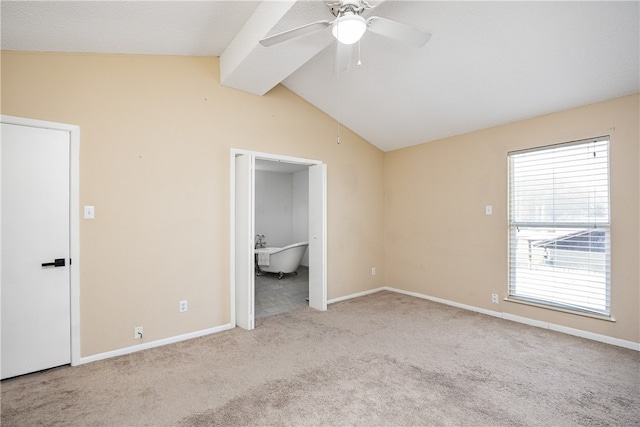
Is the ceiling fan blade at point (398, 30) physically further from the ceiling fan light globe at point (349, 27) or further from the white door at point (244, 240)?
the white door at point (244, 240)

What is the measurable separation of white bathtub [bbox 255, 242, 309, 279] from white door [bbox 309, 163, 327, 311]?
190 centimetres

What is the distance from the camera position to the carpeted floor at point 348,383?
1.98m

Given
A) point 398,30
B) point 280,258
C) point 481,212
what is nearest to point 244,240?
point 398,30

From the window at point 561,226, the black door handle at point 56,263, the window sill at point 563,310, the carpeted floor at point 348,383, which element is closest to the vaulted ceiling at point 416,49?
the window at point 561,226

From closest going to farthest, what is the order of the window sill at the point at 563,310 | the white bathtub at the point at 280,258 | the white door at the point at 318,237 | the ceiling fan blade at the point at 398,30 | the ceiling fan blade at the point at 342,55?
the ceiling fan blade at the point at 398,30 → the ceiling fan blade at the point at 342,55 → the window sill at the point at 563,310 → the white door at the point at 318,237 → the white bathtub at the point at 280,258

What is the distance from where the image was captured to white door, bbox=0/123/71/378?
7.91 feet

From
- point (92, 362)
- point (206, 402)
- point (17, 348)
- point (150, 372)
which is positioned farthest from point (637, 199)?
point (17, 348)

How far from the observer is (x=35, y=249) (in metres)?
2.51

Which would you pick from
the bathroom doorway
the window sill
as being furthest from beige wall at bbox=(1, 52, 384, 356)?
the window sill

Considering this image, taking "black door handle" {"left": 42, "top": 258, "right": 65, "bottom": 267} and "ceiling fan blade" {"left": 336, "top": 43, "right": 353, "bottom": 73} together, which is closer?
"ceiling fan blade" {"left": 336, "top": 43, "right": 353, "bottom": 73}

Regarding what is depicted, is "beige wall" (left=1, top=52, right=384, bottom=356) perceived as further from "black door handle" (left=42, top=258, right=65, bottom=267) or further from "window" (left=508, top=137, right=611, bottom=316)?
"window" (left=508, top=137, right=611, bottom=316)

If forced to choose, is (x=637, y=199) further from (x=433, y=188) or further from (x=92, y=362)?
(x=92, y=362)

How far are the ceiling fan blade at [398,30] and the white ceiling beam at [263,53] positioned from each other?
0.57 metres

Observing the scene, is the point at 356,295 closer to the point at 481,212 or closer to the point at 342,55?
the point at 481,212
